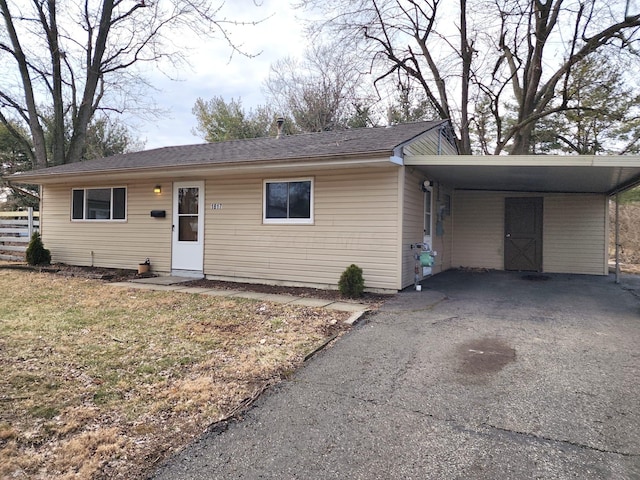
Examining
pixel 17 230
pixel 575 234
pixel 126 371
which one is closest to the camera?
pixel 126 371

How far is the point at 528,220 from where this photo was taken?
400 inches

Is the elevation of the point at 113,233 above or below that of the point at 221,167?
below

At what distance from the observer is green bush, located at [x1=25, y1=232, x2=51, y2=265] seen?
9.88 meters

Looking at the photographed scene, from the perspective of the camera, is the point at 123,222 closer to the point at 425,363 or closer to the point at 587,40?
the point at 425,363

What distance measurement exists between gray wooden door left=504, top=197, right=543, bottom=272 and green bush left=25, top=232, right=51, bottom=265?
12125 millimetres

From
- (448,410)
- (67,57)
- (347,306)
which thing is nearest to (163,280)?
(347,306)

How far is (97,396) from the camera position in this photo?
2799 mm

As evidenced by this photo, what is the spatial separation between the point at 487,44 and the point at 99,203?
1615cm

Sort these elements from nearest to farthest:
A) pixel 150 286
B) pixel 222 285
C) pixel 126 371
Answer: pixel 126 371 → pixel 150 286 → pixel 222 285

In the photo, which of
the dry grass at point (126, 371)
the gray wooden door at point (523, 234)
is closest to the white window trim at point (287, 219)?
the dry grass at point (126, 371)

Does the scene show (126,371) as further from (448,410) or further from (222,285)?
(222,285)

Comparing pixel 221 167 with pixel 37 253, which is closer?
pixel 221 167

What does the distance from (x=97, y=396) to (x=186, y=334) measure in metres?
1.56

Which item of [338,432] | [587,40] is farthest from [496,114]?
[338,432]
